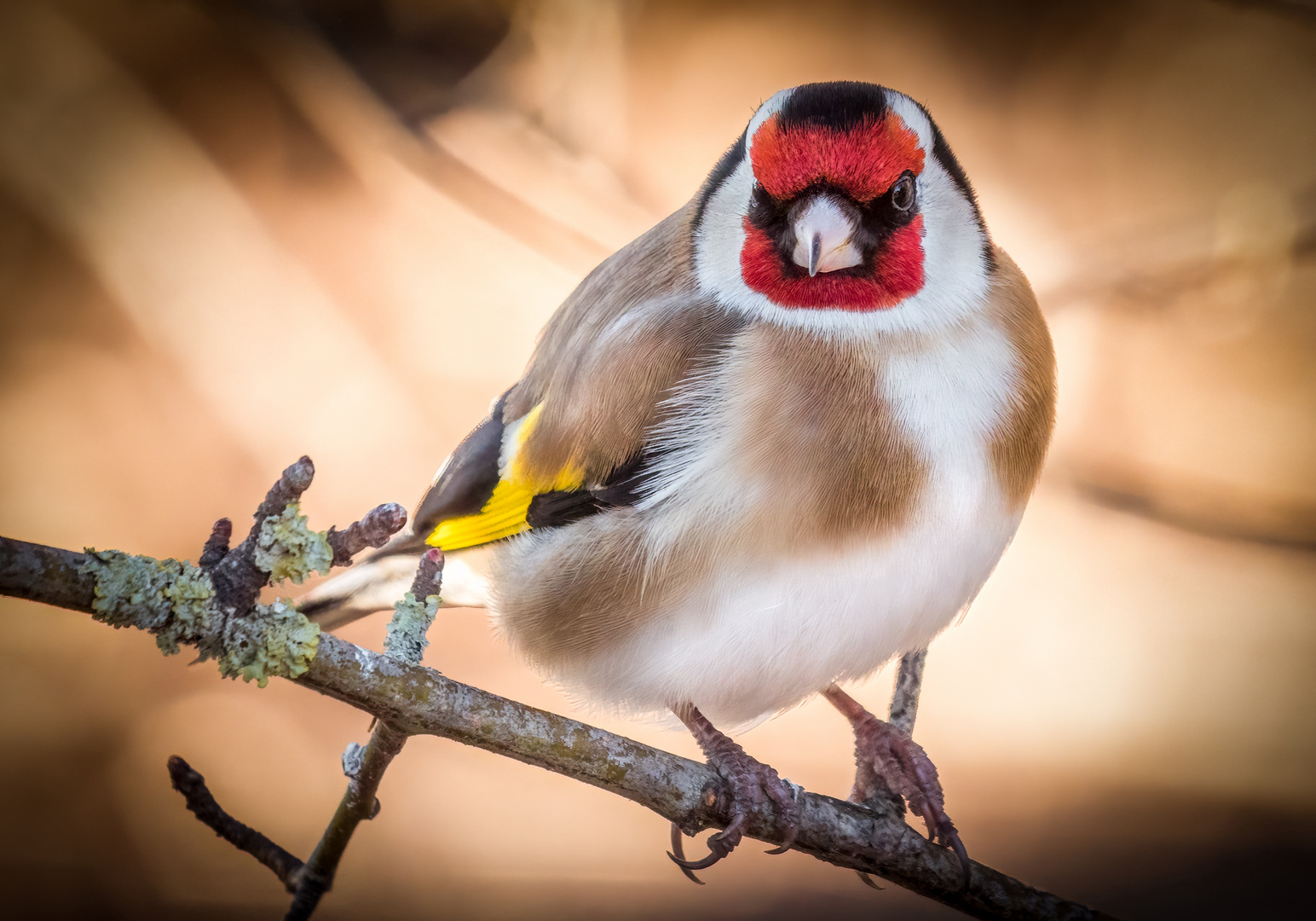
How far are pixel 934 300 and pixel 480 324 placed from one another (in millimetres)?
911

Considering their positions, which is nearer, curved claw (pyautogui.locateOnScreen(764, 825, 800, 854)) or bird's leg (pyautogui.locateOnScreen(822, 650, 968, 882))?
curved claw (pyautogui.locateOnScreen(764, 825, 800, 854))

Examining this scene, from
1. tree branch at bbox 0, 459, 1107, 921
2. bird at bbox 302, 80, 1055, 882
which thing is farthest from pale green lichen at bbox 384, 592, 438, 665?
bird at bbox 302, 80, 1055, 882

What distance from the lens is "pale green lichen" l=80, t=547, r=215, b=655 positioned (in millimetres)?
542

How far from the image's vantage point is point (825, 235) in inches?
32.6

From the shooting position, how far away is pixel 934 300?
916mm

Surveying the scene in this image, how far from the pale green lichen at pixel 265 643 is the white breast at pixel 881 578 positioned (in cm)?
38

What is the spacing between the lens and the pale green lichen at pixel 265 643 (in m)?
0.59

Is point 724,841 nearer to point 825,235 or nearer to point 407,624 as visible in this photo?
point 407,624

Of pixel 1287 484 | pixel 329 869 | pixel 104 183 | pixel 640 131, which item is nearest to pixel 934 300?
pixel 329 869

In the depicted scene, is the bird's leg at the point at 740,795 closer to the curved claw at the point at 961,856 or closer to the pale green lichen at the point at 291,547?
the curved claw at the point at 961,856

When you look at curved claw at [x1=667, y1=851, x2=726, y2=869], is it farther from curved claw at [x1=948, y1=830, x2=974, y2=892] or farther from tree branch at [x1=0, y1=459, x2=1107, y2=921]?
curved claw at [x1=948, y1=830, x2=974, y2=892]

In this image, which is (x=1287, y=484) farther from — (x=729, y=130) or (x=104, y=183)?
(x=104, y=183)

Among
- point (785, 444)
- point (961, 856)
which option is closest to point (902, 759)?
point (961, 856)

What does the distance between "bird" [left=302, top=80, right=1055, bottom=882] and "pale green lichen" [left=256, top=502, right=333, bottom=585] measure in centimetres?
39
